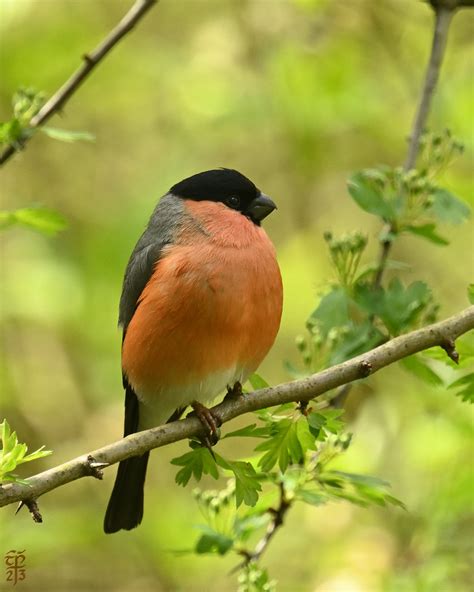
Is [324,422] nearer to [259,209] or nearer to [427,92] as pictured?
[259,209]

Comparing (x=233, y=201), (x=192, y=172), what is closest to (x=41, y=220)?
(x=233, y=201)

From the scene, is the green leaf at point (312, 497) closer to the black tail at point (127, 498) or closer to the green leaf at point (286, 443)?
the green leaf at point (286, 443)

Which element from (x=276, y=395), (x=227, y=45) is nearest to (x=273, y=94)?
(x=227, y=45)

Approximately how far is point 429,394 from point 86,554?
2.73 meters

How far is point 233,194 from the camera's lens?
4.44 metres

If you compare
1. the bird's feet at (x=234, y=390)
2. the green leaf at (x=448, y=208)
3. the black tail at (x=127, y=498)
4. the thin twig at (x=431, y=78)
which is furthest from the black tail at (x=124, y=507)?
the thin twig at (x=431, y=78)

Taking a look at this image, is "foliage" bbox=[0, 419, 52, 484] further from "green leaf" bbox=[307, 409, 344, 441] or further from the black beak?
the black beak

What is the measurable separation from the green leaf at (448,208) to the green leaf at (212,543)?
4.86 ft

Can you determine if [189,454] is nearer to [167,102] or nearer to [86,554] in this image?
[86,554]

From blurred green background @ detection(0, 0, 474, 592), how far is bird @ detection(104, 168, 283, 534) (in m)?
1.12

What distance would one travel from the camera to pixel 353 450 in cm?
479

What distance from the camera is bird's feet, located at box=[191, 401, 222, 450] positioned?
3312 mm

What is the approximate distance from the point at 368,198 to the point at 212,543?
1.44m

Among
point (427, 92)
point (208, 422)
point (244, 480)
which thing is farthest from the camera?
point (427, 92)
